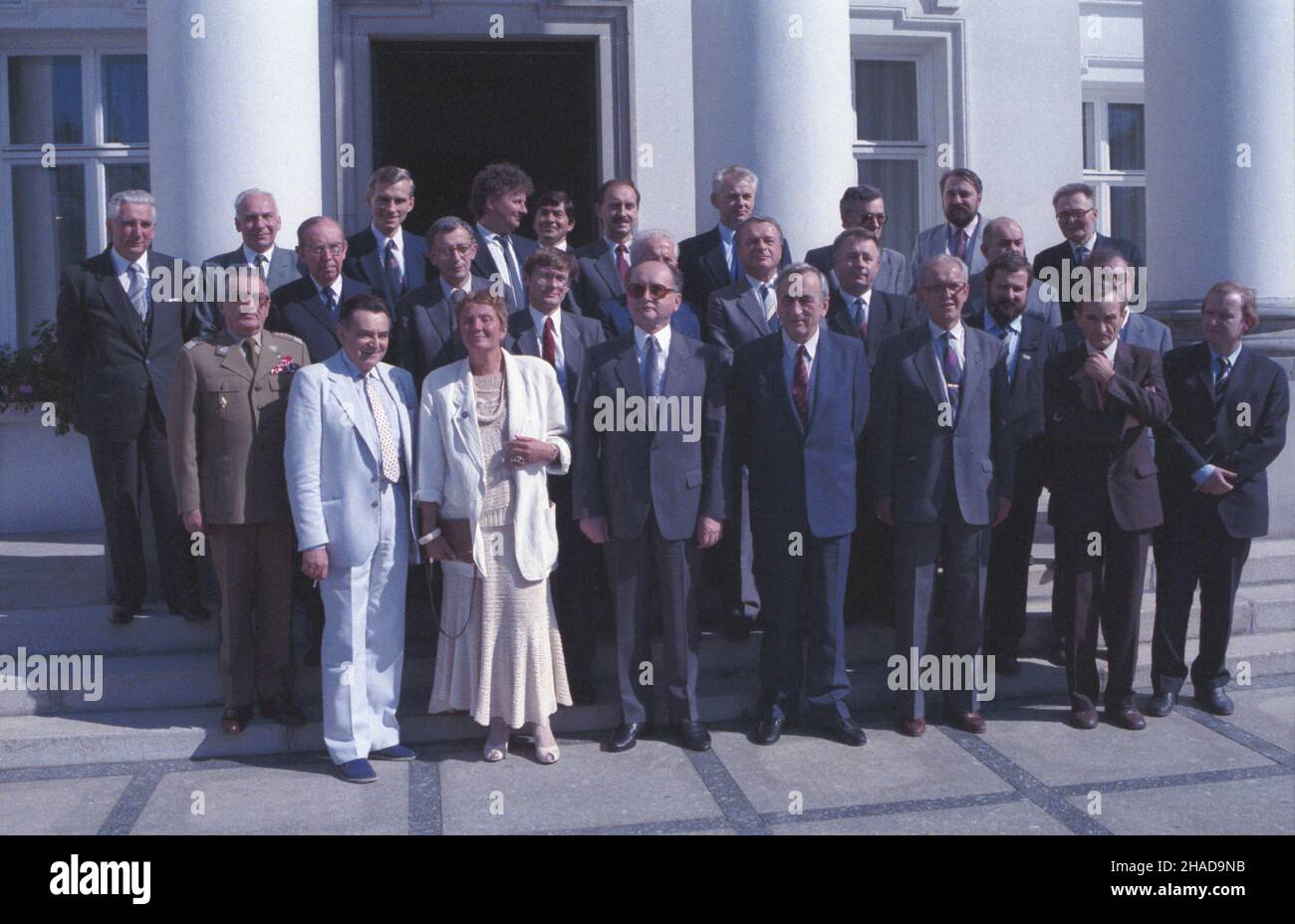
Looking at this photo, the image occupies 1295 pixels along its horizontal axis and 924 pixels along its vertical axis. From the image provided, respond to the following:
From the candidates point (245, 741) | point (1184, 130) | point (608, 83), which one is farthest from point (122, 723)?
point (1184, 130)

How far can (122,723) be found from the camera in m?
5.65

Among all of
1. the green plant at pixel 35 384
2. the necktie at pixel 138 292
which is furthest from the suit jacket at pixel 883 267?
the green plant at pixel 35 384

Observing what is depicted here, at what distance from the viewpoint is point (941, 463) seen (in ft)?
18.4

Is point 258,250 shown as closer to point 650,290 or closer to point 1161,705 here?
point 650,290

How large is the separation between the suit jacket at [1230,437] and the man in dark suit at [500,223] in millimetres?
3140

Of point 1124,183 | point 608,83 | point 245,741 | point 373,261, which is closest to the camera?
point 245,741

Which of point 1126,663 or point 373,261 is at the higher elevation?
point 373,261

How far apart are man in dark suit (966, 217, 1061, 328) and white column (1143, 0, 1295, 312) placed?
222 centimetres

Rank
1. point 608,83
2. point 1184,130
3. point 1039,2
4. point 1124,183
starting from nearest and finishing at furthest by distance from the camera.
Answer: point 1184,130 → point 608,83 → point 1039,2 → point 1124,183

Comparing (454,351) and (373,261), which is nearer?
(454,351)

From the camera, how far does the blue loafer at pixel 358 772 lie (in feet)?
16.9

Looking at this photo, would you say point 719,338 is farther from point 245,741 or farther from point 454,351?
point 245,741

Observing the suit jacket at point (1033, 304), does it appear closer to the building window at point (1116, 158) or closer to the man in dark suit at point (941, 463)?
the man in dark suit at point (941, 463)

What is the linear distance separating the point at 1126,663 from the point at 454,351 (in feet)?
10.9
